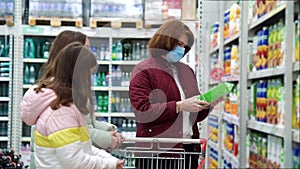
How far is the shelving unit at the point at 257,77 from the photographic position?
3.20 meters

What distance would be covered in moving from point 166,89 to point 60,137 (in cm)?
75

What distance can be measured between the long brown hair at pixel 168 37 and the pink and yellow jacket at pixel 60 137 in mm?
691

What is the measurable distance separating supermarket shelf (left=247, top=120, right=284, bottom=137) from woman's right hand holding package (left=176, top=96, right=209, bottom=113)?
2.93ft

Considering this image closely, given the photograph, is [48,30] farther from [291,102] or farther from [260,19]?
[291,102]

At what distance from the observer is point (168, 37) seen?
2771mm

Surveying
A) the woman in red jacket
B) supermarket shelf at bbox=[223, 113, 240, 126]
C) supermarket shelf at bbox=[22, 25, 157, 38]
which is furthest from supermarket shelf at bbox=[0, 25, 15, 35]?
the woman in red jacket

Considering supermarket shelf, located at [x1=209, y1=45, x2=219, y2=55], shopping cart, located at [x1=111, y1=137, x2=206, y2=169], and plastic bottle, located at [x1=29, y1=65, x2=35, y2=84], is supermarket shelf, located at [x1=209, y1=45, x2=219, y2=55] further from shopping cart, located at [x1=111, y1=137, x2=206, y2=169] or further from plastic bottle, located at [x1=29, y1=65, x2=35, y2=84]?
shopping cart, located at [x1=111, y1=137, x2=206, y2=169]

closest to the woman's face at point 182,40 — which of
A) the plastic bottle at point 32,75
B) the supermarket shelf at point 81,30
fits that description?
the supermarket shelf at point 81,30

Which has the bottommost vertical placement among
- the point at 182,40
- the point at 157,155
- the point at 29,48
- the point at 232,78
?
the point at 157,155

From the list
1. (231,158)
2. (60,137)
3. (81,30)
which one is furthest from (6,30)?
(60,137)

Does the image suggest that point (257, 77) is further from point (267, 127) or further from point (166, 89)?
point (166, 89)

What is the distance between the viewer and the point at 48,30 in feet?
19.4

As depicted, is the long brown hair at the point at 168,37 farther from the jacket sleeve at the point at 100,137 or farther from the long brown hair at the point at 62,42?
the jacket sleeve at the point at 100,137

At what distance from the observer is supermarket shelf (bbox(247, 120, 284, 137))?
3.34 m
